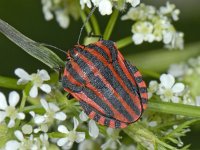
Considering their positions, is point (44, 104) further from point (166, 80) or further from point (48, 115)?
Answer: point (166, 80)

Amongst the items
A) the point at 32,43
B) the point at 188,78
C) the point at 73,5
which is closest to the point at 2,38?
the point at 73,5

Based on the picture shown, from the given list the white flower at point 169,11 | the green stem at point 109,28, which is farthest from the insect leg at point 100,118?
the white flower at point 169,11

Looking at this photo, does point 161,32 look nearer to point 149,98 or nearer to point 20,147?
point 149,98

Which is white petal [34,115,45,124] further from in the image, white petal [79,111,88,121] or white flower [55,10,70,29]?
white flower [55,10,70,29]

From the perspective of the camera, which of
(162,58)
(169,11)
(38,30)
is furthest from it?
(38,30)

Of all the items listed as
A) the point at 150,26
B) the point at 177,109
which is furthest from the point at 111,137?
the point at 150,26

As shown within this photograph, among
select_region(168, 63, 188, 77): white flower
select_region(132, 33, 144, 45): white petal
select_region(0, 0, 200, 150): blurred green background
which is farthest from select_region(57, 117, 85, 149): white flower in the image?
select_region(0, 0, 200, 150): blurred green background

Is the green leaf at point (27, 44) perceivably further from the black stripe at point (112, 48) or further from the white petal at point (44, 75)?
the black stripe at point (112, 48)
